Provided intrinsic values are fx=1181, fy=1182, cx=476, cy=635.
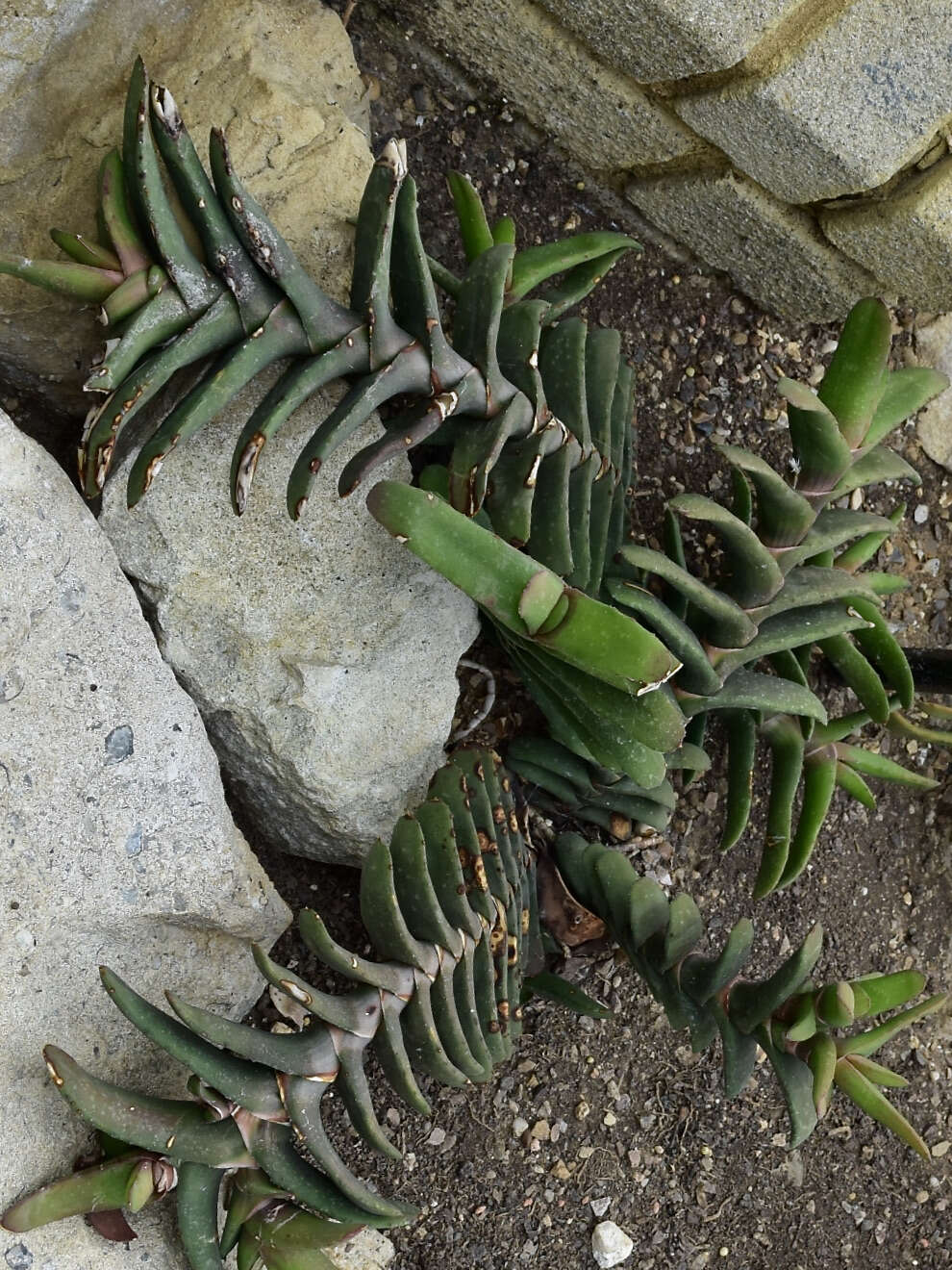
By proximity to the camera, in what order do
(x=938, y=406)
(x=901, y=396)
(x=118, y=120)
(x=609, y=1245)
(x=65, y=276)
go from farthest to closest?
(x=938, y=406), (x=609, y=1245), (x=901, y=396), (x=118, y=120), (x=65, y=276)

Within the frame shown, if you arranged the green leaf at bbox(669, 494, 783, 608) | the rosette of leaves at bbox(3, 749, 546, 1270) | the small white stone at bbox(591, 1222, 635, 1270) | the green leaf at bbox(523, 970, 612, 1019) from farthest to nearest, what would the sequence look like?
the small white stone at bbox(591, 1222, 635, 1270) → the green leaf at bbox(523, 970, 612, 1019) → the green leaf at bbox(669, 494, 783, 608) → the rosette of leaves at bbox(3, 749, 546, 1270)

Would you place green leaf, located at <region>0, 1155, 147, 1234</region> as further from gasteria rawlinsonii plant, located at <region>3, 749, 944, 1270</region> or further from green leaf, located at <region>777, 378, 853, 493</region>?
green leaf, located at <region>777, 378, 853, 493</region>

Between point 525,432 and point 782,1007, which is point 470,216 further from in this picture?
point 782,1007

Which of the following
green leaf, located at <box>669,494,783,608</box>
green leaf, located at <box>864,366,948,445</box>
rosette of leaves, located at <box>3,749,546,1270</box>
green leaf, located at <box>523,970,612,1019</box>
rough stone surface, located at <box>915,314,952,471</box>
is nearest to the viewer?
rosette of leaves, located at <box>3,749,546,1270</box>

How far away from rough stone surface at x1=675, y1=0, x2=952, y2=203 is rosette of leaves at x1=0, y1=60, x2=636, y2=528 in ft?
1.51

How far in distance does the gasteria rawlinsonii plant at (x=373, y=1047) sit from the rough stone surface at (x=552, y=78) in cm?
91

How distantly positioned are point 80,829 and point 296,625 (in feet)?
1.01

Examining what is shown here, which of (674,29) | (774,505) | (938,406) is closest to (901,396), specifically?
(774,505)

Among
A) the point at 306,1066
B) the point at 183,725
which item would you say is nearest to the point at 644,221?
the point at 183,725

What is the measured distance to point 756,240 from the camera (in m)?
1.70

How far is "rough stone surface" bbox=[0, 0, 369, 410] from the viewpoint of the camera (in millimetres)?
1233

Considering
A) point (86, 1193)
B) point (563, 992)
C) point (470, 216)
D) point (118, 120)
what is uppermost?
point (470, 216)

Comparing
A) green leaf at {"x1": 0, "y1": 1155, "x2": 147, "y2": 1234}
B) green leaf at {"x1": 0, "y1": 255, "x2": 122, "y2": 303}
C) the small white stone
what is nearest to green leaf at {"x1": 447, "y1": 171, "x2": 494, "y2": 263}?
green leaf at {"x1": 0, "y1": 255, "x2": 122, "y2": 303}

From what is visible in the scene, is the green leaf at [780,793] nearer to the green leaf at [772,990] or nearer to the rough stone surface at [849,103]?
the green leaf at [772,990]
